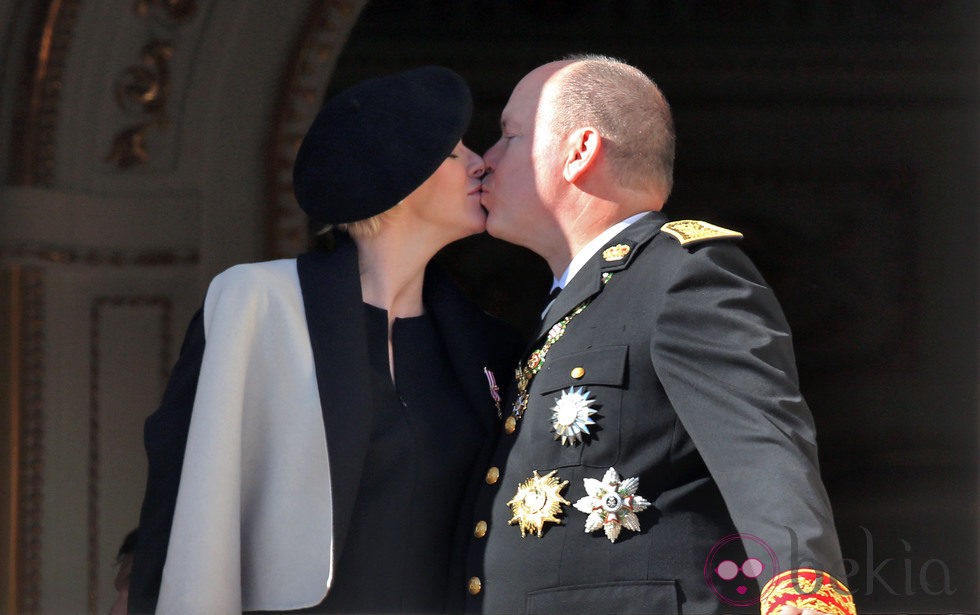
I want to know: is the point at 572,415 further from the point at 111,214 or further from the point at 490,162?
the point at 111,214

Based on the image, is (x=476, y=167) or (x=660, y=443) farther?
(x=476, y=167)

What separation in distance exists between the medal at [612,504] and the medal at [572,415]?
0.26 ft

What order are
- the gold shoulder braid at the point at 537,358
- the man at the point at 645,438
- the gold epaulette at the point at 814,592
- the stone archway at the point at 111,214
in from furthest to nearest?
1. the stone archway at the point at 111,214
2. the gold shoulder braid at the point at 537,358
3. the man at the point at 645,438
4. the gold epaulette at the point at 814,592

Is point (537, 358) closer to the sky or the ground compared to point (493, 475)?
closer to the sky

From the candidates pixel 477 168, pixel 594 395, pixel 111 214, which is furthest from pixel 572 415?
pixel 111 214

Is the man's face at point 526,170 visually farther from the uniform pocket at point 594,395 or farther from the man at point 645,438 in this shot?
the uniform pocket at point 594,395

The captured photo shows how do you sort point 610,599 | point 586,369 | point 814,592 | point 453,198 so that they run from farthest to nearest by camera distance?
point 453,198
point 586,369
point 610,599
point 814,592

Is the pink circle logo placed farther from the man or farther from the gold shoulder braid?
the gold shoulder braid

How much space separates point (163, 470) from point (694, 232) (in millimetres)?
971

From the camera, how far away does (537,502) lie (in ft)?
8.36

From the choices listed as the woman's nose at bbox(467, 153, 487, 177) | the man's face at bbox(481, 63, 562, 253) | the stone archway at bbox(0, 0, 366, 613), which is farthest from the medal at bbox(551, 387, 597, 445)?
the stone archway at bbox(0, 0, 366, 613)

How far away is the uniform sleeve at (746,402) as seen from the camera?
7.25ft

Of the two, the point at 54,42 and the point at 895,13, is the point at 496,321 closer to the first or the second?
the point at 54,42

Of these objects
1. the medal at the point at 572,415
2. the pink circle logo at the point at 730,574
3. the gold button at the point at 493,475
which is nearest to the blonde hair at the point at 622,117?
the medal at the point at 572,415
